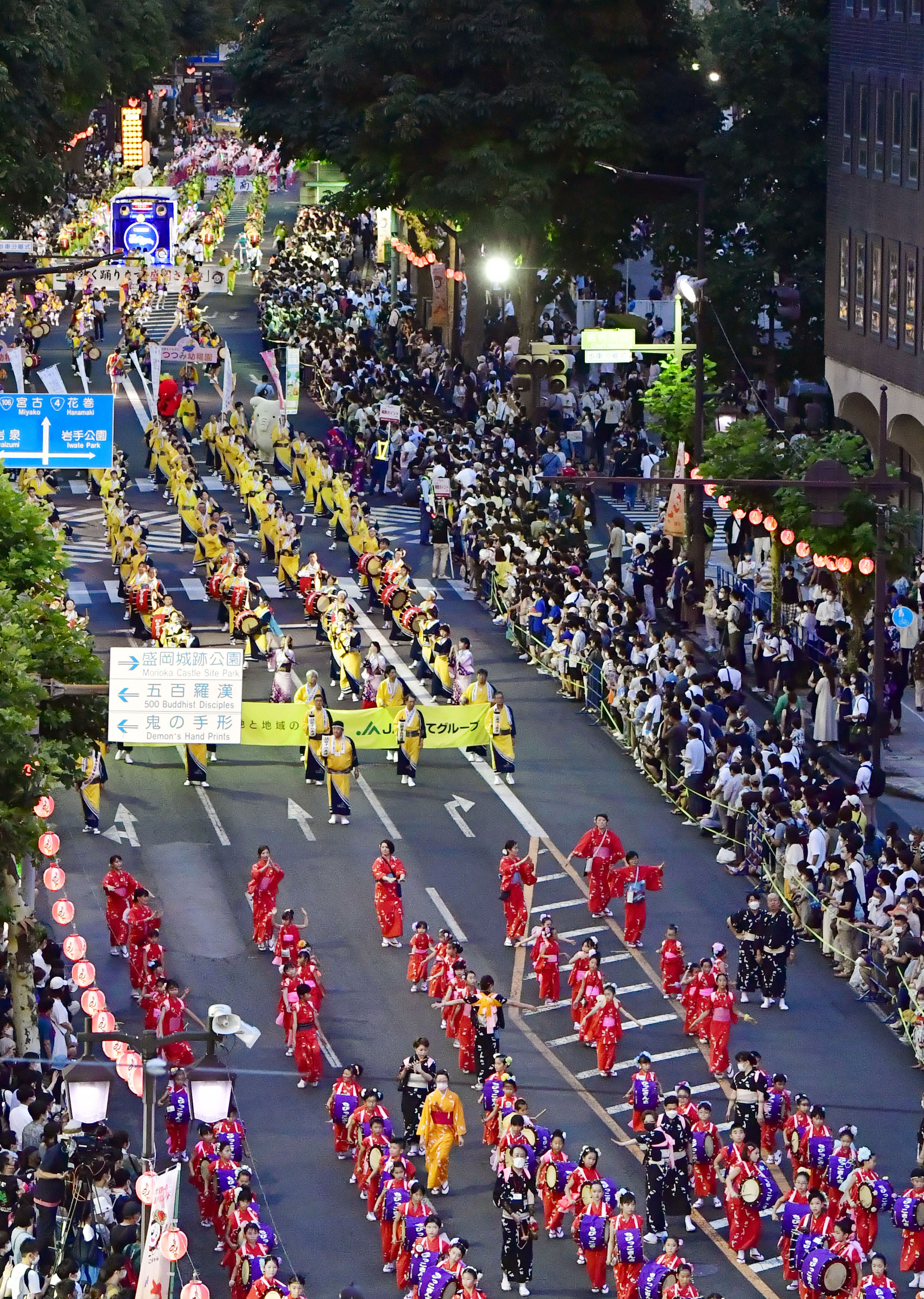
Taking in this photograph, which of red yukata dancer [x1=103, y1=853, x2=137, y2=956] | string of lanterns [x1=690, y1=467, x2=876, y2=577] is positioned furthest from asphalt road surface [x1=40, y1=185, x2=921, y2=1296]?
string of lanterns [x1=690, y1=467, x2=876, y2=577]

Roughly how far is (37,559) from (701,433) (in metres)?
18.1

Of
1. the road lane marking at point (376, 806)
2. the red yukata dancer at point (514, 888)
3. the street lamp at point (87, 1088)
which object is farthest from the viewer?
the road lane marking at point (376, 806)

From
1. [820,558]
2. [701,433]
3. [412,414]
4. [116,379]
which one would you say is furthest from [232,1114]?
[116,379]

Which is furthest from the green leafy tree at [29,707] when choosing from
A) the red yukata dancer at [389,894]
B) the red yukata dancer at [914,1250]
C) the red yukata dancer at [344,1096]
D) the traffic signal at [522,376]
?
the traffic signal at [522,376]

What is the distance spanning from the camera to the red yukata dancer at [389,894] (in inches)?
1247

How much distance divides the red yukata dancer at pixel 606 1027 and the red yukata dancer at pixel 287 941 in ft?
10.9

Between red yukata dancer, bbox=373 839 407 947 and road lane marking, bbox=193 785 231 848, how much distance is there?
12.9 ft

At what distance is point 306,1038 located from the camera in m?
28.5

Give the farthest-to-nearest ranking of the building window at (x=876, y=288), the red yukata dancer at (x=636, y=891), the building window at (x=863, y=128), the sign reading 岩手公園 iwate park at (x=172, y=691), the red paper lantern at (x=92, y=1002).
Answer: the building window at (x=863, y=128)
the building window at (x=876, y=288)
the red yukata dancer at (x=636, y=891)
the sign reading 岩手公園 iwate park at (x=172, y=691)
the red paper lantern at (x=92, y=1002)

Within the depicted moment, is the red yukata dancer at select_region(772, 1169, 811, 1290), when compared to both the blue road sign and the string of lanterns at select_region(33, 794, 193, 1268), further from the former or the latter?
the blue road sign

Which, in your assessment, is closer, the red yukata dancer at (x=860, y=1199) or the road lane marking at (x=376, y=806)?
the red yukata dancer at (x=860, y=1199)

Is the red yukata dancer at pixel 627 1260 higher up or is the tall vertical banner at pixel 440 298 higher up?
the tall vertical banner at pixel 440 298

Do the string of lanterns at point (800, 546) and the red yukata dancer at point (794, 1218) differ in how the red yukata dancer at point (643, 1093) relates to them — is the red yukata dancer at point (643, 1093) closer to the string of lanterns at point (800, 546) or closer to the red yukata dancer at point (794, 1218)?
the red yukata dancer at point (794, 1218)

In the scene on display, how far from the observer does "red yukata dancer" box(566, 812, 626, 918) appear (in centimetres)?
3272
